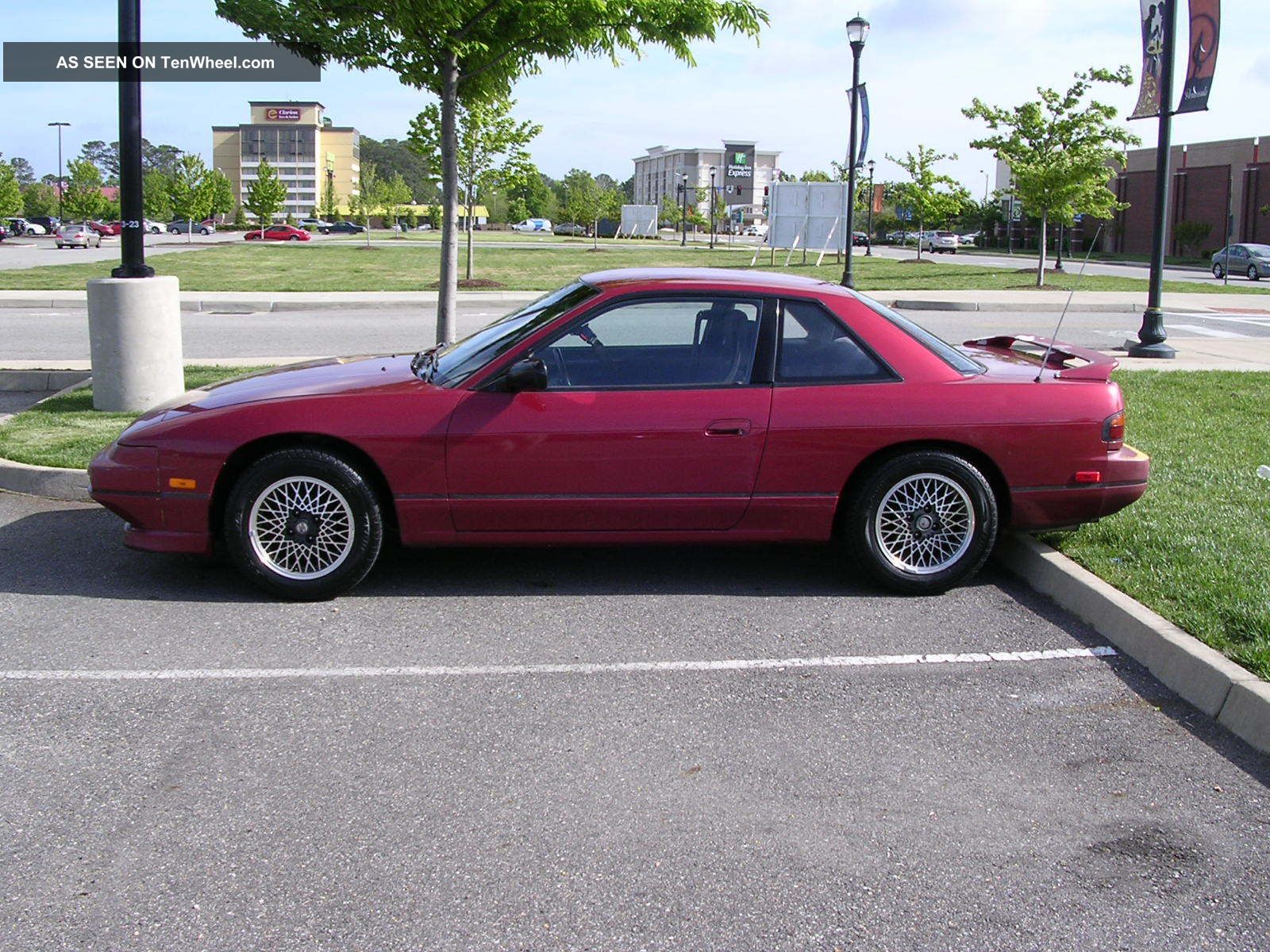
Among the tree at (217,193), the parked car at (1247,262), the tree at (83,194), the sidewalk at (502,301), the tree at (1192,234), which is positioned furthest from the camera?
the tree at (83,194)

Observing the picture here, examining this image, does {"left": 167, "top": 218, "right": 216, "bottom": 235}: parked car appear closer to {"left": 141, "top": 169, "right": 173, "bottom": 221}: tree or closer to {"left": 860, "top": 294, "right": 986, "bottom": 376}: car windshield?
{"left": 141, "top": 169, "right": 173, "bottom": 221}: tree

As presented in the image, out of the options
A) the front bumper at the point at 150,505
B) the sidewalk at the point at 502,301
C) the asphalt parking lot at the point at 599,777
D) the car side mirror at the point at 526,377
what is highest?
the sidewalk at the point at 502,301

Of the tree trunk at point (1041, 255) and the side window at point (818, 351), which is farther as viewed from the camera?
the tree trunk at point (1041, 255)

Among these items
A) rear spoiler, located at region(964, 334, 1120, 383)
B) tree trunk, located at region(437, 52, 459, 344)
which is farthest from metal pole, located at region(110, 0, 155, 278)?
rear spoiler, located at region(964, 334, 1120, 383)

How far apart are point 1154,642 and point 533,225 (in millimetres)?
136930

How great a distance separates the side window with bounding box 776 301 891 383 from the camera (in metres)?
5.77

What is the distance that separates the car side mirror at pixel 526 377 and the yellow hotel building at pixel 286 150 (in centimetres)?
15007

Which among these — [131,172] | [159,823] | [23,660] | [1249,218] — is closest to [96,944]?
[159,823]

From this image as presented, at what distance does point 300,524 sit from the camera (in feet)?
18.2

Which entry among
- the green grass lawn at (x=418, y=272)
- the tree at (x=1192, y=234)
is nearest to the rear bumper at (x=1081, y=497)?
the green grass lawn at (x=418, y=272)

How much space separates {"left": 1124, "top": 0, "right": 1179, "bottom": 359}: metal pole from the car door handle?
31.1 feet

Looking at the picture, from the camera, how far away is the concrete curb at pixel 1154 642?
431 centimetres

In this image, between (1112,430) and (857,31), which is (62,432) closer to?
(1112,430)

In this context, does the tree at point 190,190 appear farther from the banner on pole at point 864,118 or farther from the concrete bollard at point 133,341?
the concrete bollard at point 133,341
